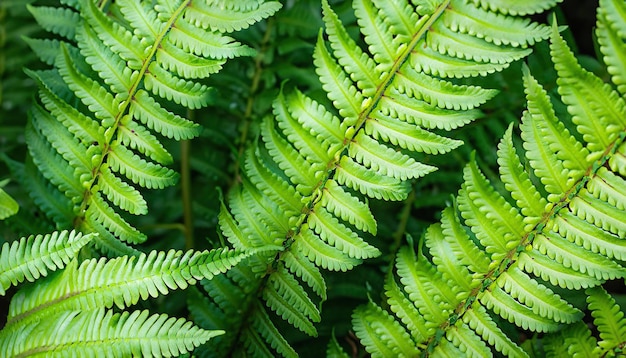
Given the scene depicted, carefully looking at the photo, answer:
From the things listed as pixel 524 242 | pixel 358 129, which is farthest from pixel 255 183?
pixel 524 242

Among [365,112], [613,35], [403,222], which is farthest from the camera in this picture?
[403,222]

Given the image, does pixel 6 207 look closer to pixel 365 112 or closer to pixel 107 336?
pixel 107 336

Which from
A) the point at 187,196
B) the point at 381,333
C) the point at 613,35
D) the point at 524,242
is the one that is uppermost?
the point at 613,35

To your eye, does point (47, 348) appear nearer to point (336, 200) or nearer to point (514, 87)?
point (336, 200)

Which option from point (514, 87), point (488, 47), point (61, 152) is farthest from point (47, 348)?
point (514, 87)

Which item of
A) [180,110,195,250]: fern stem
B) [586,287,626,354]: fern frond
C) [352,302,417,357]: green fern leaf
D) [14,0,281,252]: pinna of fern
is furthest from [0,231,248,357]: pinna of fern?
[586,287,626,354]: fern frond

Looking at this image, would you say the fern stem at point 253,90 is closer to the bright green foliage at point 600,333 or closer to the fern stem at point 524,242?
the fern stem at point 524,242

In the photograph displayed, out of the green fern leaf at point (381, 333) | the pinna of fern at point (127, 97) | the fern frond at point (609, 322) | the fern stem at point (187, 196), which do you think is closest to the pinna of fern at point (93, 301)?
the pinna of fern at point (127, 97)
